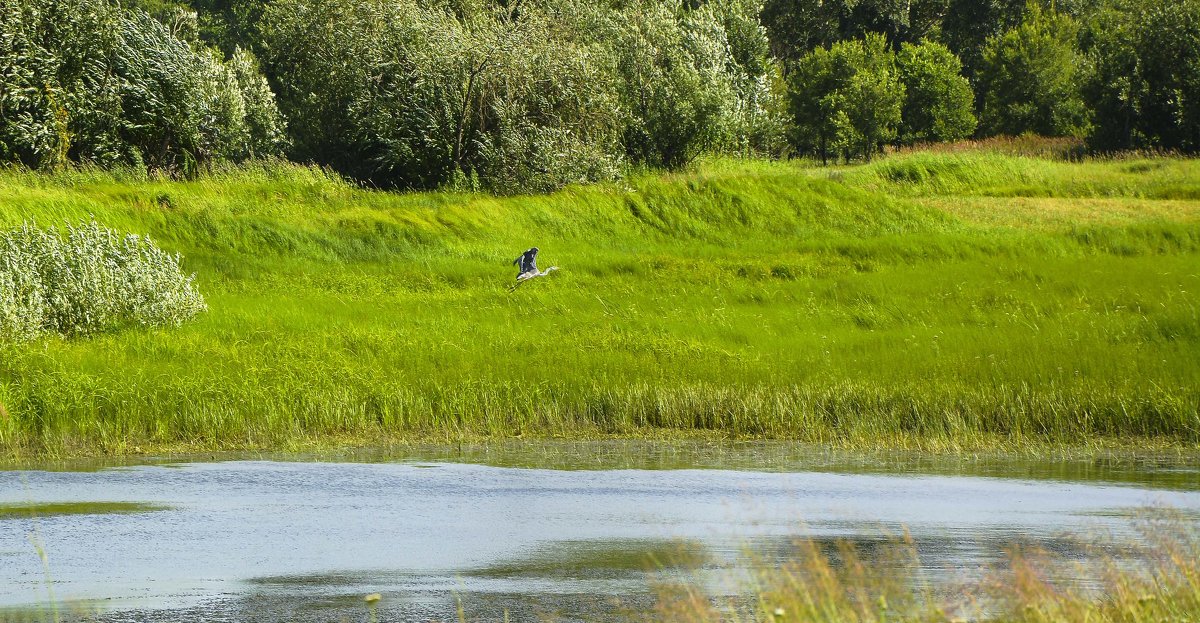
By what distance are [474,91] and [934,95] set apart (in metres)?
44.0

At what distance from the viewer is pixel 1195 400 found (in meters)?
20.9

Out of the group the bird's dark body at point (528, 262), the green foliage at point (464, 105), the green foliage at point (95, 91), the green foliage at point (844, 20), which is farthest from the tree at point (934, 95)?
the bird's dark body at point (528, 262)

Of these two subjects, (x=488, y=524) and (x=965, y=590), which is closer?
(x=965, y=590)

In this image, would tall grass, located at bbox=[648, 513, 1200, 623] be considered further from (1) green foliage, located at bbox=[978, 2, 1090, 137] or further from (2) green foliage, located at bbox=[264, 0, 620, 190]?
(1) green foliage, located at bbox=[978, 2, 1090, 137]

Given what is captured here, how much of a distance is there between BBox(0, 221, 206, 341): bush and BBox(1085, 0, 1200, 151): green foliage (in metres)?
53.7

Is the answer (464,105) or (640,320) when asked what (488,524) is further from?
(464,105)

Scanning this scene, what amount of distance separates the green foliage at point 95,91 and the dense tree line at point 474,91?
7 centimetres

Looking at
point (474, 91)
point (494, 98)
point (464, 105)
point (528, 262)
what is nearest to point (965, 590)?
point (528, 262)

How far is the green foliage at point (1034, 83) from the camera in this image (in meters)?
84.1

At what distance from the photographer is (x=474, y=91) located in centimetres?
4856

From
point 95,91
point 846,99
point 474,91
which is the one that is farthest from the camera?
point 846,99

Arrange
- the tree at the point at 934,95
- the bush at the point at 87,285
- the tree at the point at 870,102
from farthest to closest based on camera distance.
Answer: the tree at the point at 934,95
the tree at the point at 870,102
the bush at the point at 87,285

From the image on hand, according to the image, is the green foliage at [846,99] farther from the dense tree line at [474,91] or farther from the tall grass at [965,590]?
the tall grass at [965,590]

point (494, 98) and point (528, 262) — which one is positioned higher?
point (494, 98)
